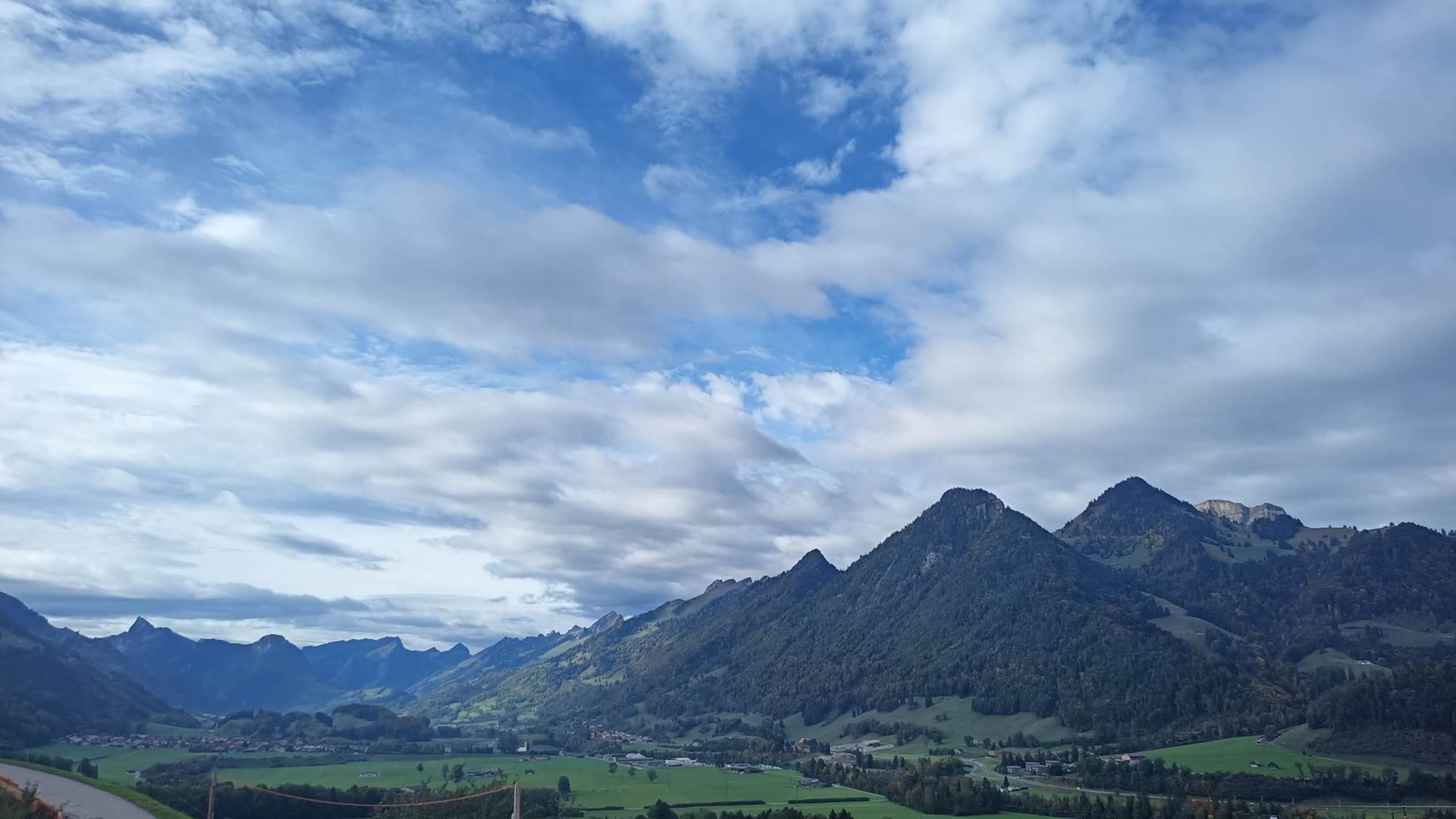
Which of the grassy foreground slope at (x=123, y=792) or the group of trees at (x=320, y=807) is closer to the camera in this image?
the grassy foreground slope at (x=123, y=792)

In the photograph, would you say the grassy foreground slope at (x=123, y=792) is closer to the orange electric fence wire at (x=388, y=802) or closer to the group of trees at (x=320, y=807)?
the group of trees at (x=320, y=807)

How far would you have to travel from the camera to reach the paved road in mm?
129125

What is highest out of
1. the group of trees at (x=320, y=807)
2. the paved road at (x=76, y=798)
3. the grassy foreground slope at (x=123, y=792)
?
the paved road at (x=76, y=798)

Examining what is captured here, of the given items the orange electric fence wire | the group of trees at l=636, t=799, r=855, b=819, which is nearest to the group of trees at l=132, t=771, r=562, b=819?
the orange electric fence wire

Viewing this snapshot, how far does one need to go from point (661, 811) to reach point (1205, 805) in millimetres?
103642

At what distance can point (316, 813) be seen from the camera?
196 m

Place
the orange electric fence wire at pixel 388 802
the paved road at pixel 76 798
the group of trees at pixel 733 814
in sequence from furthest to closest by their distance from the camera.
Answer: the orange electric fence wire at pixel 388 802, the group of trees at pixel 733 814, the paved road at pixel 76 798

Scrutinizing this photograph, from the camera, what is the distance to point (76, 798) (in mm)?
144375

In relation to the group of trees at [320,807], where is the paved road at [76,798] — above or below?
above

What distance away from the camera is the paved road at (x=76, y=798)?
129125 mm

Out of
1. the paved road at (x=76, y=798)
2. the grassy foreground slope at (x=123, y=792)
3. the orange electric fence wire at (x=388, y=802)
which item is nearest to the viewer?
the paved road at (x=76, y=798)

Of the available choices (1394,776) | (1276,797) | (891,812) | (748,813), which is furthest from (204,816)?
(1394,776)

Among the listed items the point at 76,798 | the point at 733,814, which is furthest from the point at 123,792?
the point at 733,814

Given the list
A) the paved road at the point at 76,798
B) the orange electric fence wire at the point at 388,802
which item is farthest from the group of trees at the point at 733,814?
the paved road at the point at 76,798
